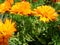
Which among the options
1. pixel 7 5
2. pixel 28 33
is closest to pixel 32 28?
pixel 28 33

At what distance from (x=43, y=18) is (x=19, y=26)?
10cm

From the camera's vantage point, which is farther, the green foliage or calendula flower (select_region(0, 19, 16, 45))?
the green foliage

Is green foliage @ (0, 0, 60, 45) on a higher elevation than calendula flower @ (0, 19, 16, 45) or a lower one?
lower

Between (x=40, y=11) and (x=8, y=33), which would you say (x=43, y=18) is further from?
(x=8, y=33)

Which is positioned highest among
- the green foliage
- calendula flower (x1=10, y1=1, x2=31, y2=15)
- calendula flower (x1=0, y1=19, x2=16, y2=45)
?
calendula flower (x1=10, y1=1, x2=31, y2=15)

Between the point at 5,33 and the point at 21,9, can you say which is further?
A: the point at 21,9

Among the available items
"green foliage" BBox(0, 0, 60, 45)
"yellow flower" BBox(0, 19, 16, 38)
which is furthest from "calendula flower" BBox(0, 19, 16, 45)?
"green foliage" BBox(0, 0, 60, 45)

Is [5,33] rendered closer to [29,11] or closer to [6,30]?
[6,30]

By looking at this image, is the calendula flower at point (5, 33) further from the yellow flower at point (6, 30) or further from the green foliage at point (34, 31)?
the green foliage at point (34, 31)

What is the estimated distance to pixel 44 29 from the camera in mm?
784

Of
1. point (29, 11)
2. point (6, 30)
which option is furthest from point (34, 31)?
point (6, 30)

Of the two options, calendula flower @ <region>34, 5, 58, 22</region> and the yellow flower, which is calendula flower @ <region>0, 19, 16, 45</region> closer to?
the yellow flower

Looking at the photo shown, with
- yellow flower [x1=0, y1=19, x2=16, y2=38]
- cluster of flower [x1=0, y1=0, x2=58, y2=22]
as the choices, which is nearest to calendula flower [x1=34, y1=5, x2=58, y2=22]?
cluster of flower [x1=0, y1=0, x2=58, y2=22]

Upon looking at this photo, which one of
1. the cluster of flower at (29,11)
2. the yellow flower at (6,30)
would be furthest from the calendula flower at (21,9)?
the yellow flower at (6,30)
